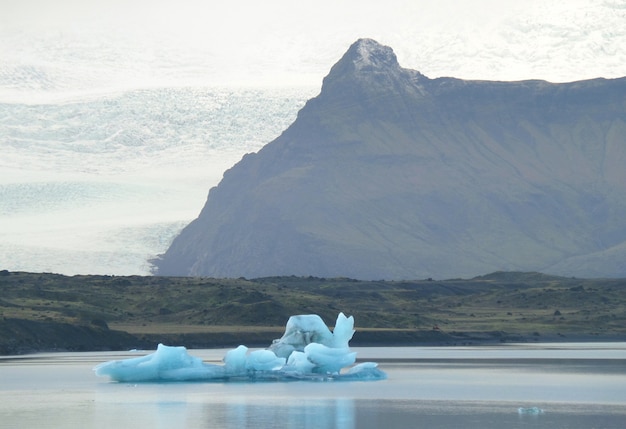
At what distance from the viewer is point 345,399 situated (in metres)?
73.4

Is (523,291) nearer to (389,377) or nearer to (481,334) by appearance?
(481,334)

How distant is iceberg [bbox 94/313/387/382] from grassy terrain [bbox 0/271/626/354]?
32.8 metres

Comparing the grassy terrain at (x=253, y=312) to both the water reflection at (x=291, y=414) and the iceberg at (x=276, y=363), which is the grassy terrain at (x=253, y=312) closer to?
the iceberg at (x=276, y=363)

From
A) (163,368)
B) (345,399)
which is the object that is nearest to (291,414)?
(345,399)

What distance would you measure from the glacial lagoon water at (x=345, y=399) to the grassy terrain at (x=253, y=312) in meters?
15.8

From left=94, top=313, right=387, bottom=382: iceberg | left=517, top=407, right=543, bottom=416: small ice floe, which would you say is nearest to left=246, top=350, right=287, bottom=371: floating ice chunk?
left=94, top=313, right=387, bottom=382: iceberg

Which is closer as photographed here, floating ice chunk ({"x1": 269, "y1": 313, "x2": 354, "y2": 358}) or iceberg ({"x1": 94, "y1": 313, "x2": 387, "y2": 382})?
iceberg ({"x1": 94, "y1": 313, "x2": 387, "y2": 382})

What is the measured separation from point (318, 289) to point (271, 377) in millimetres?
98731

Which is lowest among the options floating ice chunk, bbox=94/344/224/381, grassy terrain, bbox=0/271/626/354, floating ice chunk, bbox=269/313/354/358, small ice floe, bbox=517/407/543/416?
small ice floe, bbox=517/407/543/416

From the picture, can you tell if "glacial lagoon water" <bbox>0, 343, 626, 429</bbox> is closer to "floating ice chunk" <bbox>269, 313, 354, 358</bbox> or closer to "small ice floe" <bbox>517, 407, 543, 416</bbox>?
"small ice floe" <bbox>517, 407, 543, 416</bbox>

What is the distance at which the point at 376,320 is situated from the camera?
147 m

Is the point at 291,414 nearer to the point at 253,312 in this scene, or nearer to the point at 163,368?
the point at 163,368

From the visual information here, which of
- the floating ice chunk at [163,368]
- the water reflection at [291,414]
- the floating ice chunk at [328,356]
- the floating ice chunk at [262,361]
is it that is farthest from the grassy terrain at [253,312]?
the water reflection at [291,414]

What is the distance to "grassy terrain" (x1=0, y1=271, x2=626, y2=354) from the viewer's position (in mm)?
118875
